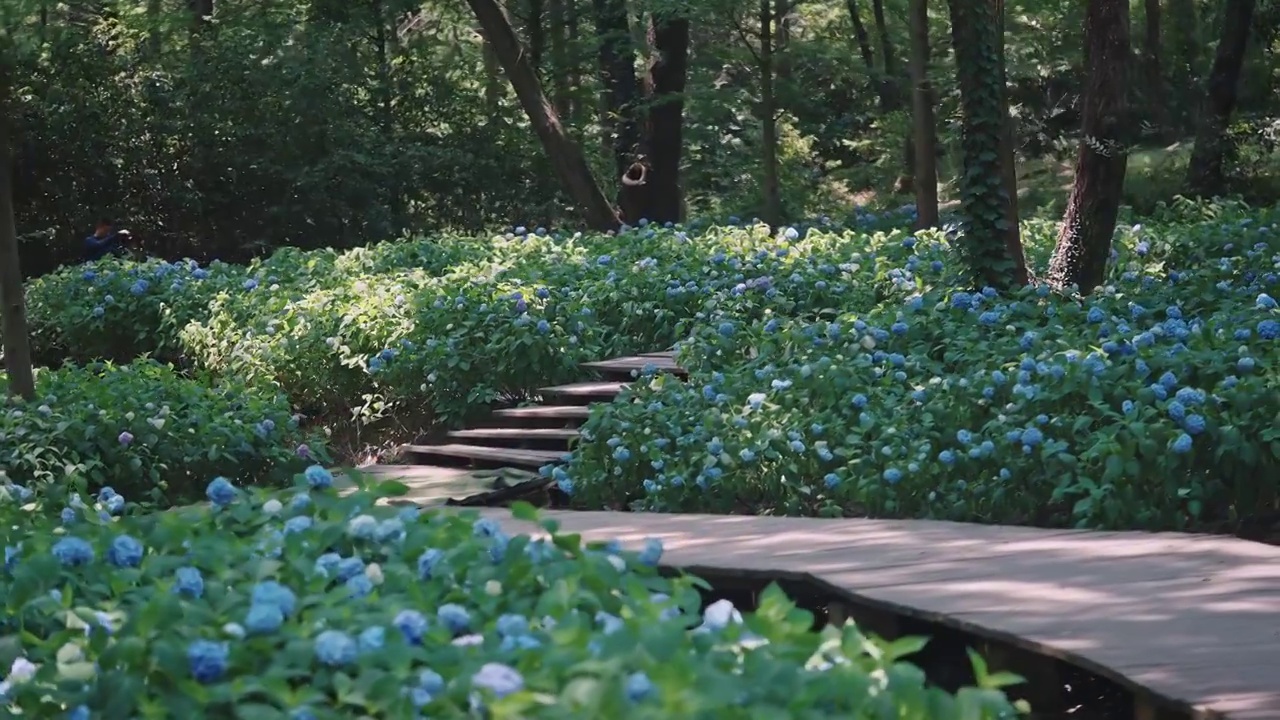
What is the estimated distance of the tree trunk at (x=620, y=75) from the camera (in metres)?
18.4

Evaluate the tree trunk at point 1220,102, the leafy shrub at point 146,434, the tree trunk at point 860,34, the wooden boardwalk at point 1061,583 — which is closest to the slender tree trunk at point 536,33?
the tree trunk at point 860,34

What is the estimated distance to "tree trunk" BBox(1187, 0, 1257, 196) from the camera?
1628cm

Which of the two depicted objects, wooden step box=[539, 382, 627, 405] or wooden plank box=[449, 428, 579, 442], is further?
wooden step box=[539, 382, 627, 405]

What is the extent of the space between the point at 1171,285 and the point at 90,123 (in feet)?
42.3

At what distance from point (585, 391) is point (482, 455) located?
77 centimetres

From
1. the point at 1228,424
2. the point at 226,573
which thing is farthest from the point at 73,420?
the point at 1228,424

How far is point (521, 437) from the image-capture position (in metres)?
9.60

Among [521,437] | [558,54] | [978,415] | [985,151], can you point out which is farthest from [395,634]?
[558,54]

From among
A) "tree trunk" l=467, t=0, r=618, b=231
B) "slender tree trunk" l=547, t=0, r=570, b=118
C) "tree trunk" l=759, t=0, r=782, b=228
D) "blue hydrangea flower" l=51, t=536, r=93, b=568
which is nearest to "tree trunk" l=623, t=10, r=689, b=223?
"tree trunk" l=467, t=0, r=618, b=231

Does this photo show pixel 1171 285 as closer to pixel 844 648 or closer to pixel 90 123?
pixel 844 648

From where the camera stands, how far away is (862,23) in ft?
94.1

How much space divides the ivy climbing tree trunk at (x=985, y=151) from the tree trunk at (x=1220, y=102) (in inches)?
295

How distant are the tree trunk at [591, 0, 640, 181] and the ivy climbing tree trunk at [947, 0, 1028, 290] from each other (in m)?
8.62

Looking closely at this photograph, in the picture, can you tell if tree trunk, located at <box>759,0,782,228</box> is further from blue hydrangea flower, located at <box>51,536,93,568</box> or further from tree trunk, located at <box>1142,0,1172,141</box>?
blue hydrangea flower, located at <box>51,536,93,568</box>
